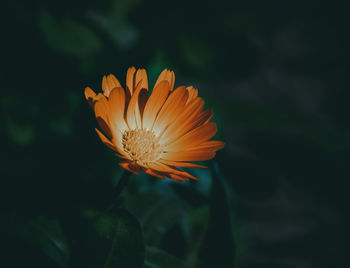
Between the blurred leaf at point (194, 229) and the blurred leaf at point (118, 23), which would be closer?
the blurred leaf at point (194, 229)

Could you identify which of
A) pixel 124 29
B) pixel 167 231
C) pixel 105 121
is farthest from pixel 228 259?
pixel 124 29

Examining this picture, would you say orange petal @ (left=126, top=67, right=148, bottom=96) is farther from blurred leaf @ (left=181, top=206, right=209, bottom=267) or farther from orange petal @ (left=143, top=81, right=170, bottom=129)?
blurred leaf @ (left=181, top=206, right=209, bottom=267)

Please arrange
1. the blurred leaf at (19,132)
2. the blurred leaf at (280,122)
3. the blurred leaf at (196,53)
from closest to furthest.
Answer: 1. the blurred leaf at (19,132)
2. the blurred leaf at (196,53)
3. the blurred leaf at (280,122)

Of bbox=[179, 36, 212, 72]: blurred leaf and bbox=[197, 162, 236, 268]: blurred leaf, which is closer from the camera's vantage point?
bbox=[197, 162, 236, 268]: blurred leaf

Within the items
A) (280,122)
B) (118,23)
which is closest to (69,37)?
(118,23)

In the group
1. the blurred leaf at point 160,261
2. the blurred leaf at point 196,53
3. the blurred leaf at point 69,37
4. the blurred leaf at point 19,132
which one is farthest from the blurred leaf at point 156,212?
the blurred leaf at point 196,53

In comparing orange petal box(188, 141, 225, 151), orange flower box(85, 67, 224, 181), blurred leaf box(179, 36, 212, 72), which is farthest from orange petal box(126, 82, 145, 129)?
blurred leaf box(179, 36, 212, 72)

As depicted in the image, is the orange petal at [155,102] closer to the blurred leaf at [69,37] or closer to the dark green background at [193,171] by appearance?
the dark green background at [193,171]
